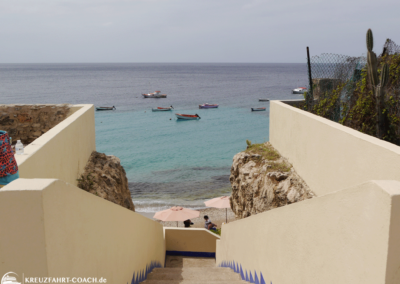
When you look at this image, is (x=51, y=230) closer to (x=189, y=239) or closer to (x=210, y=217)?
(x=189, y=239)

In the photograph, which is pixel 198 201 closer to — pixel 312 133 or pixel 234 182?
pixel 234 182

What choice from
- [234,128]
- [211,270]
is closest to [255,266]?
[211,270]

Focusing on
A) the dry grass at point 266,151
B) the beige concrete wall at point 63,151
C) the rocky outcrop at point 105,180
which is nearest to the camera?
the beige concrete wall at point 63,151

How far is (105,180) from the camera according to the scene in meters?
7.75

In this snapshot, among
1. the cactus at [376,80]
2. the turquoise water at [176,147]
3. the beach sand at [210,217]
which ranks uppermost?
the cactus at [376,80]

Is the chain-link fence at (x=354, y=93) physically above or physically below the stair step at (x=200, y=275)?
above

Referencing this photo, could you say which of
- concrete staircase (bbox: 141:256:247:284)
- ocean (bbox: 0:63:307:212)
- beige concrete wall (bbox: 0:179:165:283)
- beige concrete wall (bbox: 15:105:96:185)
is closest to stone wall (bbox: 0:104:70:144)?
beige concrete wall (bbox: 15:105:96:185)

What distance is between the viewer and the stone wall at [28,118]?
872cm

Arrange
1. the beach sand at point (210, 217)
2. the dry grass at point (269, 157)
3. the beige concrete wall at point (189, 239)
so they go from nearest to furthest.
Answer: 1. the dry grass at point (269, 157)
2. the beige concrete wall at point (189, 239)
3. the beach sand at point (210, 217)

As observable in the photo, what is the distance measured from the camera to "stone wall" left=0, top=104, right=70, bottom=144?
28.6 ft

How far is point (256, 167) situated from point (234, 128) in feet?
104

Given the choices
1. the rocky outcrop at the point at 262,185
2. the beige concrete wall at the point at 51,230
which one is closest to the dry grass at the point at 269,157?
the rocky outcrop at the point at 262,185

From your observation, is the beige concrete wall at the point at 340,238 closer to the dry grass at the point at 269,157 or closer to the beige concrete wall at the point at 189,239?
the dry grass at the point at 269,157

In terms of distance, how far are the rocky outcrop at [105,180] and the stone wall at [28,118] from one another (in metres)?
1.44
